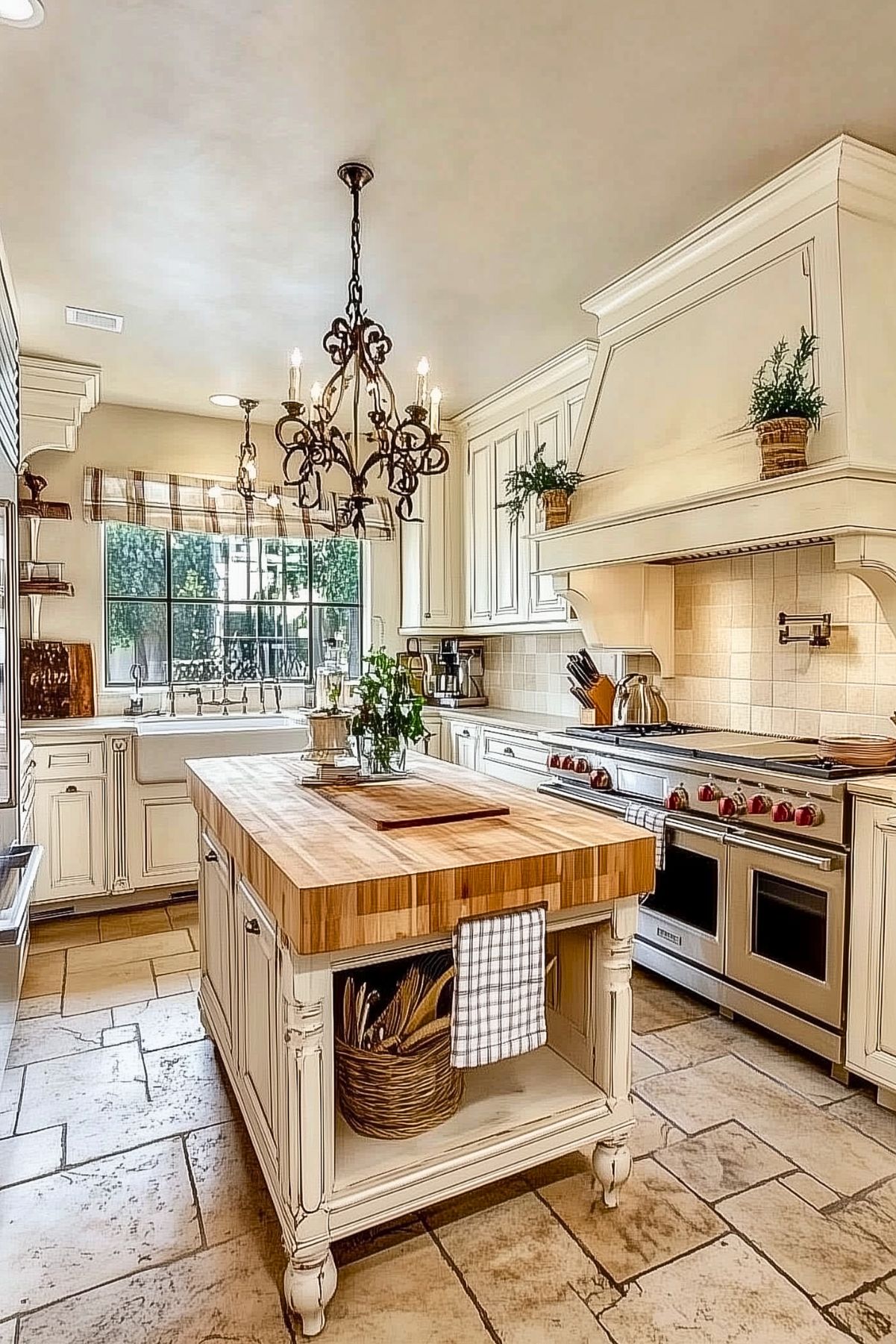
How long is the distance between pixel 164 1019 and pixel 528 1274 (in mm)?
1727

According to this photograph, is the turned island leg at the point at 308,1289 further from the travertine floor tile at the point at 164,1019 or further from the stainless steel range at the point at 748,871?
the stainless steel range at the point at 748,871

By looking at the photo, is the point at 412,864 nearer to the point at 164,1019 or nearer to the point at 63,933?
the point at 164,1019

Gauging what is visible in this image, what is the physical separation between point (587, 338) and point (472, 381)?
0.84m

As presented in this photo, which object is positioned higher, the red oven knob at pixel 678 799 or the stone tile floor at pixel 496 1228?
the red oven knob at pixel 678 799

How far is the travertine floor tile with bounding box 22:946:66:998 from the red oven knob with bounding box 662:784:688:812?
2523 mm

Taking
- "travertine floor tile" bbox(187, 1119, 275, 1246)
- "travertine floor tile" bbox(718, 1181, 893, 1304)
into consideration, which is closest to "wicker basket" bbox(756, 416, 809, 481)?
"travertine floor tile" bbox(718, 1181, 893, 1304)

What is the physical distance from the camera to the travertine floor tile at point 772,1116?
2.07m

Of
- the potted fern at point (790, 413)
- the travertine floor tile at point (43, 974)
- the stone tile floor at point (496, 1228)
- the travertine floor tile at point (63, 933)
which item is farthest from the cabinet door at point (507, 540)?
the travertine floor tile at point (43, 974)

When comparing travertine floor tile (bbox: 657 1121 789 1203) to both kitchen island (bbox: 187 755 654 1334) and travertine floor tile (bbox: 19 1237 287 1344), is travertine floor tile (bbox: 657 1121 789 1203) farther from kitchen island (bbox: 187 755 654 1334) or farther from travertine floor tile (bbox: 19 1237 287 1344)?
travertine floor tile (bbox: 19 1237 287 1344)

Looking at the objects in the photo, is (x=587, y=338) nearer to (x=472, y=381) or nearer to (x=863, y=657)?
(x=472, y=381)

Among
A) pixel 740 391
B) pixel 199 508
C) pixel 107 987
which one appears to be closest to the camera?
pixel 740 391

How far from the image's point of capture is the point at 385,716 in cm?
246

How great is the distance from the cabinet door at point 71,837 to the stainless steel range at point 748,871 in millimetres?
2507

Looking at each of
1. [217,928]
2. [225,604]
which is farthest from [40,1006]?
[225,604]
